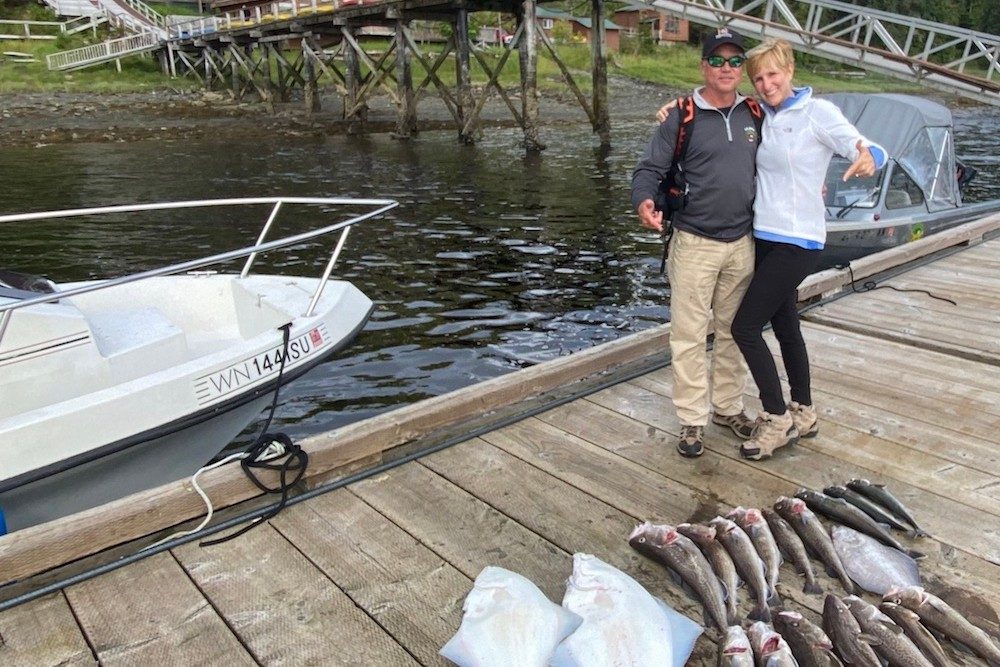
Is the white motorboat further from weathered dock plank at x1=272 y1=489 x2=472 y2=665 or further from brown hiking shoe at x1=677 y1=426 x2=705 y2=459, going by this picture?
brown hiking shoe at x1=677 y1=426 x2=705 y2=459

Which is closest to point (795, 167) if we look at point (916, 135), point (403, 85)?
point (916, 135)

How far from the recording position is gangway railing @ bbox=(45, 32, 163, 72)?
4273cm

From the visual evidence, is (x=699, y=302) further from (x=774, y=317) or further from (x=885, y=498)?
(x=885, y=498)

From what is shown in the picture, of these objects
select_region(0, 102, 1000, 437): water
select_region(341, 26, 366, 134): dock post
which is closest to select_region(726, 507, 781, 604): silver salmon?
select_region(0, 102, 1000, 437): water

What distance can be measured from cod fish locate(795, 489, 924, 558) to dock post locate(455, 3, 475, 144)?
77.2 feet

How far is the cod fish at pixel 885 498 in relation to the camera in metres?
3.48

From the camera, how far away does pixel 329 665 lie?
2764 mm

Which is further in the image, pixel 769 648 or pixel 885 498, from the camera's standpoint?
pixel 885 498

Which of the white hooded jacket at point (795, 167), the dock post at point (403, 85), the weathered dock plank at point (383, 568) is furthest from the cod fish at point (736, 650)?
the dock post at point (403, 85)

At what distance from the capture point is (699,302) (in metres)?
4.08

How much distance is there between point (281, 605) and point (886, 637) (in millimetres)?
2249

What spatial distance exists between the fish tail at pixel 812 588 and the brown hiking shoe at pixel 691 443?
3.73ft

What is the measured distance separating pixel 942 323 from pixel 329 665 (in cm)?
593

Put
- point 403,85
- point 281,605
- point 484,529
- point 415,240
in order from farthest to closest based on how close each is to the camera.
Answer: point 403,85
point 415,240
point 484,529
point 281,605
